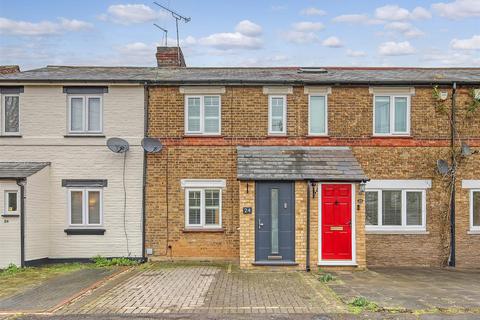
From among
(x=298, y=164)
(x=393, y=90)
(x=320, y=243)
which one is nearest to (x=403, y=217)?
(x=320, y=243)

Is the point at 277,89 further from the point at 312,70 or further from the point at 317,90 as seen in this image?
→ the point at 312,70

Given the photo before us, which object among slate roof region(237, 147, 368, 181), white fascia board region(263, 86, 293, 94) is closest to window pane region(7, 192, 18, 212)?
slate roof region(237, 147, 368, 181)

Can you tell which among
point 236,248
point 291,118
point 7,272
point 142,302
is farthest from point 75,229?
point 291,118

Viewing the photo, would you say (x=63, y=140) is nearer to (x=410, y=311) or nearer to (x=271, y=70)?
(x=271, y=70)

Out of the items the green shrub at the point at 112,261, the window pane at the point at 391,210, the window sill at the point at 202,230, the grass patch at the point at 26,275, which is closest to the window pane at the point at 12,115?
the grass patch at the point at 26,275

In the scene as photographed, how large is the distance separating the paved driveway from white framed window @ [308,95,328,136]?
15.8ft

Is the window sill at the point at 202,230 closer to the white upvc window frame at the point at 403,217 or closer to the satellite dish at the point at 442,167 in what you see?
the white upvc window frame at the point at 403,217

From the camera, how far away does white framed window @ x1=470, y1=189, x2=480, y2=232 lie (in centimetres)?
1588

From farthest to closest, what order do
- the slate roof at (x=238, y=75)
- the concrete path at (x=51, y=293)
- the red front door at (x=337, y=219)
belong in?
1. the slate roof at (x=238, y=75)
2. the red front door at (x=337, y=219)
3. the concrete path at (x=51, y=293)

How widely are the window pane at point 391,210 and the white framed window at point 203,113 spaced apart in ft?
18.8

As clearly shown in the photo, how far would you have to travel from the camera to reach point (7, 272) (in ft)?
46.3

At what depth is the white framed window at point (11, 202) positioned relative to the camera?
14.7 meters

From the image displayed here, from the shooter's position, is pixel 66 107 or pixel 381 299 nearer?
pixel 381 299

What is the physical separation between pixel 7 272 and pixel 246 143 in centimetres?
790
